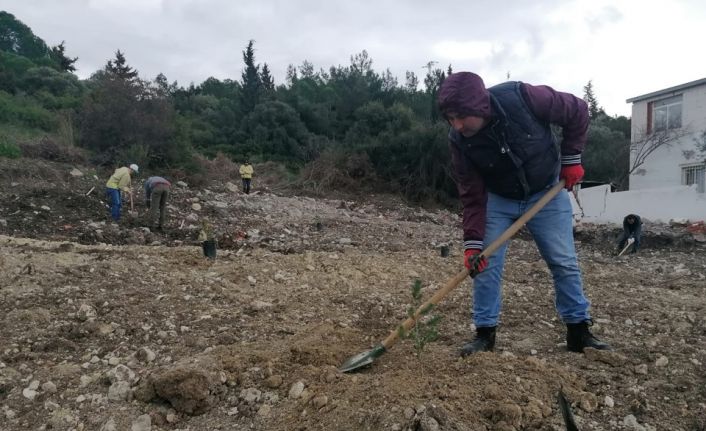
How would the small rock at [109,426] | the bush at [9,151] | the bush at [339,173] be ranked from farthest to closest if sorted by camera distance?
1. the bush at [339,173]
2. the bush at [9,151]
3. the small rock at [109,426]

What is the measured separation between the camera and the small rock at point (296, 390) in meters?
2.27

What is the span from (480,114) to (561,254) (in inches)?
32.9

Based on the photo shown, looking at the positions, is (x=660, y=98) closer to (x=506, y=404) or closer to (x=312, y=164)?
(x=312, y=164)

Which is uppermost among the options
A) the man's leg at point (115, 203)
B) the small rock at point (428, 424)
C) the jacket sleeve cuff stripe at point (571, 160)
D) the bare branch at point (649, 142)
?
the bare branch at point (649, 142)

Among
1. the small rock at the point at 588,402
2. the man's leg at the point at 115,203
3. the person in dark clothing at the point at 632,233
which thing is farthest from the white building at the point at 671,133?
the small rock at the point at 588,402

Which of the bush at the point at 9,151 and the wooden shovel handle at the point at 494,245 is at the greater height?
the bush at the point at 9,151

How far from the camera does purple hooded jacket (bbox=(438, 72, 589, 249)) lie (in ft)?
8.03

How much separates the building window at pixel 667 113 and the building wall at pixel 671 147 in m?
0.19

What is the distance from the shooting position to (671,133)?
58.9 ft

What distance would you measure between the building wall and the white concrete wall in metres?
4.71

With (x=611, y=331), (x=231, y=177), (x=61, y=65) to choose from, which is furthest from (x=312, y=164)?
(x=61, y=65)

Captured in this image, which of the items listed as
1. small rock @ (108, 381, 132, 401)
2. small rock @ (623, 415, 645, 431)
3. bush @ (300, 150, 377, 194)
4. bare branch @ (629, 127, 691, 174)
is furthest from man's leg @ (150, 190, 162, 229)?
bare branch @ (629, 127, 691, 174)

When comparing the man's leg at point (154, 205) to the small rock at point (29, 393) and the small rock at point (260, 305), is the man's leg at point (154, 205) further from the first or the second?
the small rock at point (29, 393)

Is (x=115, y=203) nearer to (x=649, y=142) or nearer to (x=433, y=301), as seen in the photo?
(x=433, y=301)
